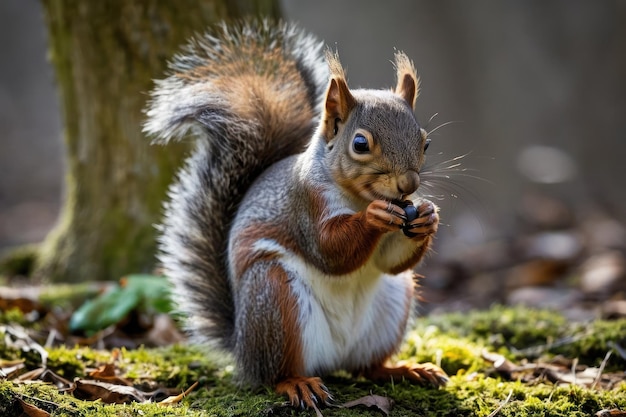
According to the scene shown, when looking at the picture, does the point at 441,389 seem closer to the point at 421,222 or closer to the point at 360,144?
the point at 421,222

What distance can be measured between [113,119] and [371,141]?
81.4 inches

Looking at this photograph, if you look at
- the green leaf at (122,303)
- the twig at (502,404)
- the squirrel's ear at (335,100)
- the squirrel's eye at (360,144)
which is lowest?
the twig at (502,404)

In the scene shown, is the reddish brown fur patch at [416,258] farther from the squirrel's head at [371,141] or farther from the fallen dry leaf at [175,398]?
the fallen dry leaf at [175,398]

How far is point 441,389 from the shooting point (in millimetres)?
2496

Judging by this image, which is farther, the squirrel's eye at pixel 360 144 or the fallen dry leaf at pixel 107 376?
the fallen dry leaf at pixel 107 376

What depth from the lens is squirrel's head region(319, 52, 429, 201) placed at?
2195 mm

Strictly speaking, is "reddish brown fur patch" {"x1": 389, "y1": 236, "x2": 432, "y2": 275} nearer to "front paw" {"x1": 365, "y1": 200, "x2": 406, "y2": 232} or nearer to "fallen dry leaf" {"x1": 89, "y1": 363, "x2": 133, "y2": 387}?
"front paw" {"x1": 365, "y1": 200, "x2": 406, "y2": 232}

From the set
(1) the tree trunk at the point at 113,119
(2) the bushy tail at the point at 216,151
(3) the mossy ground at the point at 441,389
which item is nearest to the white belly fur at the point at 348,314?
(3) the mossy ground at the point at 441,389

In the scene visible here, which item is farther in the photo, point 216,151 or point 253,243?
point 216,151

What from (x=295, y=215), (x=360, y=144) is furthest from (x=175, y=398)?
(x=360, y=144)

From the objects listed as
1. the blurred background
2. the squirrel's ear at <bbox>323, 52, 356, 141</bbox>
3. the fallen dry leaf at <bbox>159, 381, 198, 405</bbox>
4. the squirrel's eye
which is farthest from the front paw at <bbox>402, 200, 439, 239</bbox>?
the blurred background

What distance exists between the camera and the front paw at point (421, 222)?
224 cm

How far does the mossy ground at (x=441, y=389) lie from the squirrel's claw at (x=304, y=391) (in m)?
0.04

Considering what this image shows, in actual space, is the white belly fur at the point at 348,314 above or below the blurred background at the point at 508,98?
below
